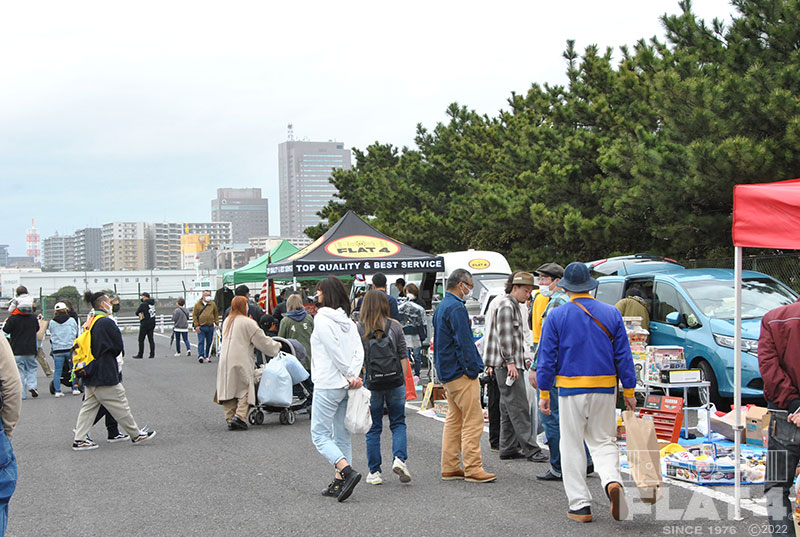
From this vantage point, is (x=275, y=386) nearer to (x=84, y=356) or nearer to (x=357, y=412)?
(x=84, y=356)

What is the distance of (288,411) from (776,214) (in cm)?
752

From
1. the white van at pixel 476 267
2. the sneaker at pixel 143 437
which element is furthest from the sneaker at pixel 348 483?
the white van at pixel 476 267

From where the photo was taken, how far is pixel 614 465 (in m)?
5.95

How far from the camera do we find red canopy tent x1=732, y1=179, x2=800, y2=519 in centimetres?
548

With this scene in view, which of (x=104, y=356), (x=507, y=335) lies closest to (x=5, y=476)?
(x=507, y=335)

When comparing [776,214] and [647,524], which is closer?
[776,214]

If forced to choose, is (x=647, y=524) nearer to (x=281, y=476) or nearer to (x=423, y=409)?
(x=281, y=476)

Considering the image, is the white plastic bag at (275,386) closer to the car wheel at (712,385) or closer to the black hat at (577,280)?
the car wheel at (712,385)

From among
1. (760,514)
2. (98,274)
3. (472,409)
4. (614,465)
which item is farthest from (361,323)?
(98,274)

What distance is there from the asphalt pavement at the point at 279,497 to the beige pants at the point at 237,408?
0.26 m

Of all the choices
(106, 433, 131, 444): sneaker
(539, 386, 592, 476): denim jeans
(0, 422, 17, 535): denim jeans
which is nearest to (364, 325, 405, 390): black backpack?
(539, 386, 592, 476): denim jeans

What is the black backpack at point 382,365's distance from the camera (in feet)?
24.1

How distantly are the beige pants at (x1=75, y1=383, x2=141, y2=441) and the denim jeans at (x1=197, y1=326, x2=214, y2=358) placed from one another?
1329cm

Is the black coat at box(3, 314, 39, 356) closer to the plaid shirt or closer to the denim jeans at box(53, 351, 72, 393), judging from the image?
the denim jeans at box(53, 351, 72, 393)
